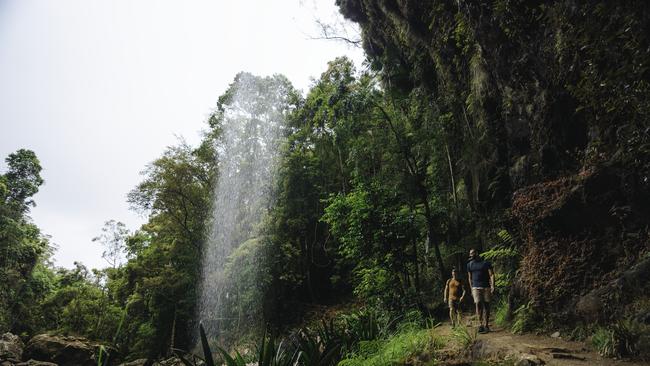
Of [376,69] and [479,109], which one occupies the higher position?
[376,69]

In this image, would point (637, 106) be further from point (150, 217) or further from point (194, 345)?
point (150, 217)

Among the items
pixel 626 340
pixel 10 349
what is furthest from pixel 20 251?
pixel 626 340

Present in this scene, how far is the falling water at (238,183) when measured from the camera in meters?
17.6

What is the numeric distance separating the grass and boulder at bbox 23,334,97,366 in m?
18.2

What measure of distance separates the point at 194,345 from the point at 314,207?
10394mm

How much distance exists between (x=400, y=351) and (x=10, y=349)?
21749mm

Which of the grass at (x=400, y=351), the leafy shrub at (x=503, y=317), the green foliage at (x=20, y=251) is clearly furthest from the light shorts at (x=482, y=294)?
the green foliage at (x=20, y=251)

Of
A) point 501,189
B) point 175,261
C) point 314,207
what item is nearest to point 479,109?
point 501,189

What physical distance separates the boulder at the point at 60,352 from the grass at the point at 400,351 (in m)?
18.2

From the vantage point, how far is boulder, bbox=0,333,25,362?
16266 millimetres

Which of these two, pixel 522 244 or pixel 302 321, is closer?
pixel 522 244

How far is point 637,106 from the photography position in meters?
2.75

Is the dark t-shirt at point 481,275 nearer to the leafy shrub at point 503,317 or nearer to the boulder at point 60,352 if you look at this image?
the leafy shrub at point 503,317

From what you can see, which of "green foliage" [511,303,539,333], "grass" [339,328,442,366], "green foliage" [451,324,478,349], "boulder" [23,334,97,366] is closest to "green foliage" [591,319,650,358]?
"green foliage" [451,324,478,349]
